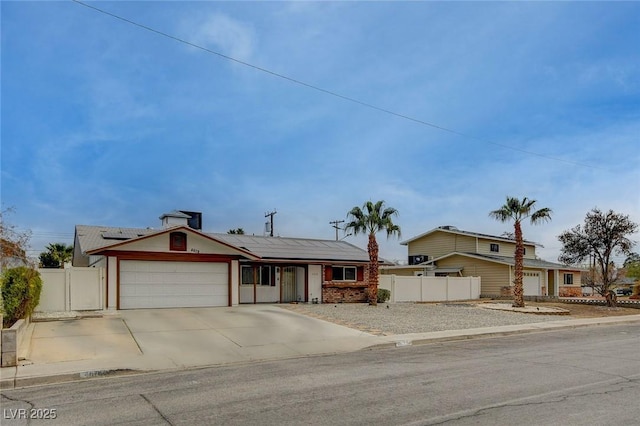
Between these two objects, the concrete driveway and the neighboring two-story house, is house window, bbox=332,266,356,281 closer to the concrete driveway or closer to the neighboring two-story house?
the neighboring two-story house

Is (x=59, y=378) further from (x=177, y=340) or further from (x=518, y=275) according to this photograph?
(x=518, y=275)

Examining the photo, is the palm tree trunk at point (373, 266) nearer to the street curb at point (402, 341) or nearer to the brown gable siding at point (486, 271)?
the street curb at point (402, 341)

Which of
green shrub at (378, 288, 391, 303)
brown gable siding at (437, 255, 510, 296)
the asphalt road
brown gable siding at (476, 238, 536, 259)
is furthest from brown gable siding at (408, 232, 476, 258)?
the asphalt road

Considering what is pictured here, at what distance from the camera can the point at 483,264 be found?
39.6 meters

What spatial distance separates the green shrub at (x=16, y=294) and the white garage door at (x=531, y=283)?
35874 millimetres

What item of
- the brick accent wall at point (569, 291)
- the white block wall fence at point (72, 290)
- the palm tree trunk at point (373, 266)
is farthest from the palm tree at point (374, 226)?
the brick accent wall at point (569, 291)

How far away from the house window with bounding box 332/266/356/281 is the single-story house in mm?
30

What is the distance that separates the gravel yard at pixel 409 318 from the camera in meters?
18.4

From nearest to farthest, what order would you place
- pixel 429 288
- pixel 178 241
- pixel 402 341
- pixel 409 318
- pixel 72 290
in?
pixel 402 341, pixel 72 290, pixel 409 318, pixel 178 241, pixel 429 288

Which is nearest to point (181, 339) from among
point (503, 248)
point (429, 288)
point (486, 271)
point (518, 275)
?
point (518, 275)

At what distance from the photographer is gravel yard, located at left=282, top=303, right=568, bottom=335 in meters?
18.4

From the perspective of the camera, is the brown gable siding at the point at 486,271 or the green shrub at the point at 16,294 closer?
the green shrub at the point at 16,294

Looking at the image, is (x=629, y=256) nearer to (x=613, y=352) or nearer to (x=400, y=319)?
(x=400, y=319)

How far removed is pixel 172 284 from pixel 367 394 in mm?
16465
